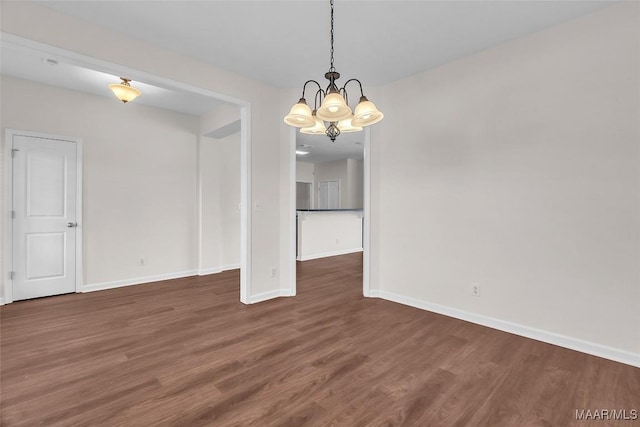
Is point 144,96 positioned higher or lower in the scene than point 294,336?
higher

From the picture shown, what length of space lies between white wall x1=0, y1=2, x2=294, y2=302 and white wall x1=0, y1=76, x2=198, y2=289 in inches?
79.7

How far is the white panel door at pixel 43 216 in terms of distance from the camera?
11.8 ft

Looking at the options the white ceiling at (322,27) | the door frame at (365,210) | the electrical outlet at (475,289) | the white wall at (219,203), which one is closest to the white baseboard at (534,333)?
the electrical outlet at (475,289)

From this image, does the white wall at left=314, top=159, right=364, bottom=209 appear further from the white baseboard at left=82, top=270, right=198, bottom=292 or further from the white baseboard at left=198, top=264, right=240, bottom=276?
the white baseboard at left=82, top=270, right=198, bottom=292

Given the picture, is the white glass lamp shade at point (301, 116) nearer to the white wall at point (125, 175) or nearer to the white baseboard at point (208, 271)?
the white wall at point (125, 175)

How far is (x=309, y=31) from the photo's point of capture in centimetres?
261

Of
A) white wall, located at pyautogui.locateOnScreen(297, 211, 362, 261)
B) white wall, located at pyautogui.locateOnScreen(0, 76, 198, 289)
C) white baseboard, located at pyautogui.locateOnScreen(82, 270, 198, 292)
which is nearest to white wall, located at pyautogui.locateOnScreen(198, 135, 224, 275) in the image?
white wall, located at pyautogui.locateOnScreen(0, 76, 198, 289)

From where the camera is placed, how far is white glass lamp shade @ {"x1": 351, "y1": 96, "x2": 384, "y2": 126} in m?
1.97

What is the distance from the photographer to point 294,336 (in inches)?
104

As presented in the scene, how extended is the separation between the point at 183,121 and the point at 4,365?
392 centimetres

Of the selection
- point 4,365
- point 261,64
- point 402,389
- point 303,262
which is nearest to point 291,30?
point 261,64

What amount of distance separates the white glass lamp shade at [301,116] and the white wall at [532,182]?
180 centimetres

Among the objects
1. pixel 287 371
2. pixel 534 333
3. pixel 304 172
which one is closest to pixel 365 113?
pixel 287 371

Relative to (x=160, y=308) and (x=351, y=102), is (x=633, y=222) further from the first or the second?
(x=160, y=308)
